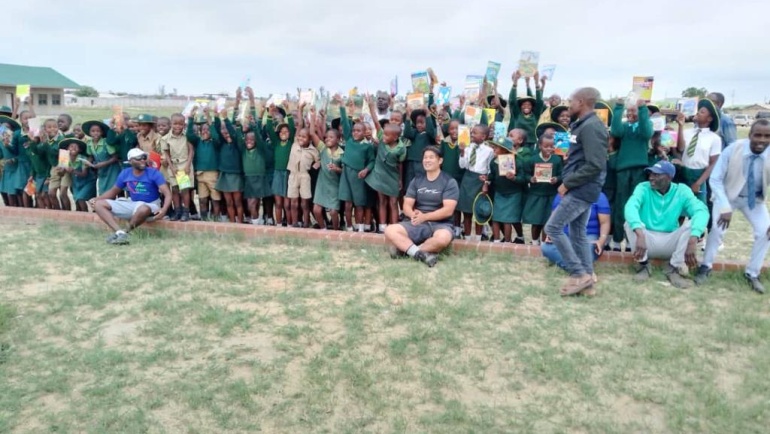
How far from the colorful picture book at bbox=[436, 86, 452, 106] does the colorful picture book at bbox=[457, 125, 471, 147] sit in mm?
672

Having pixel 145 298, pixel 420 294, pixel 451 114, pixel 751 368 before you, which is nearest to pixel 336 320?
pixel 420 294

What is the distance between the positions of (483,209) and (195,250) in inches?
125

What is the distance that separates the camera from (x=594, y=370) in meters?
3.83

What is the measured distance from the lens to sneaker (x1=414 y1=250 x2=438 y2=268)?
601cm

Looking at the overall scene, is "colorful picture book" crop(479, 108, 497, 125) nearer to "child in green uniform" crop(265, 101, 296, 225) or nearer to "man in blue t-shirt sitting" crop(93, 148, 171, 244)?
"child in green uniform" crop(265, 101, 296, 225)

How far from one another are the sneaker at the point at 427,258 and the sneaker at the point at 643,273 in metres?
1.87

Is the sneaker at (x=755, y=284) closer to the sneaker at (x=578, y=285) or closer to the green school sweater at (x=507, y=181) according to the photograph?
the sneaker at (x=578, y=285)

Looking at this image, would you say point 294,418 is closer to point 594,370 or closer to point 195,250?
point 594,370

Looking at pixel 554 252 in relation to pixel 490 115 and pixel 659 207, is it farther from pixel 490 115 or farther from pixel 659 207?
pixel 490 115

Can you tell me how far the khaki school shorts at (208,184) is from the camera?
792 centimetres

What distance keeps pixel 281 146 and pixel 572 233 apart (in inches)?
150

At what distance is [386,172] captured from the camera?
7.08 meters

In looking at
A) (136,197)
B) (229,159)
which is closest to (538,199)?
→ (229,159)

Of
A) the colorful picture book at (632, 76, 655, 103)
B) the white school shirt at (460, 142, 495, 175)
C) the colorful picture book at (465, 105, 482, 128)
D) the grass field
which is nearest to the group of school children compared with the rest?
the white school shirt at (460, 142, 495, 175)
